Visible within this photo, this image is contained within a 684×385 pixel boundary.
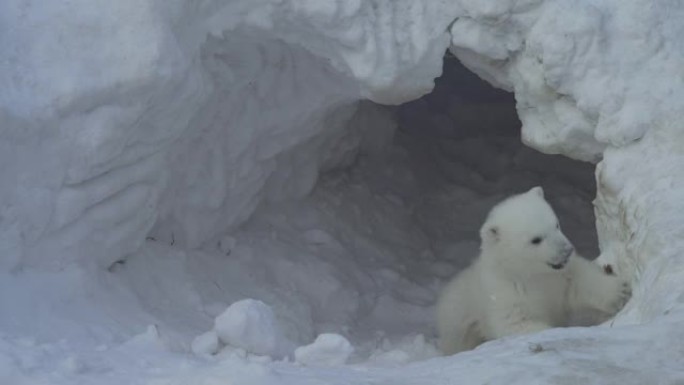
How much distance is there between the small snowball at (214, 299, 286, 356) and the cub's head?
1.35m

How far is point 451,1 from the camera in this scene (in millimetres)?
5527

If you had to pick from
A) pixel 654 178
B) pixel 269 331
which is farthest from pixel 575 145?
pixel 269 331

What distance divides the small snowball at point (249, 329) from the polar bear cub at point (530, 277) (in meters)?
1.29

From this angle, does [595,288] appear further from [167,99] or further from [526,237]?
[167,99]

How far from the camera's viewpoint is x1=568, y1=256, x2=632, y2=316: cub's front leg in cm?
502

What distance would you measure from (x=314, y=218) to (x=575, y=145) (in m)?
2.29

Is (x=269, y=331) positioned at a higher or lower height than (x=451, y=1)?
lower

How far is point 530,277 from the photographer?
209 inches

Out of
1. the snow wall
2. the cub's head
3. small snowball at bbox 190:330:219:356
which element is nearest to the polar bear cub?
the cub's head

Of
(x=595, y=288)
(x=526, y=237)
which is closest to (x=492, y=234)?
(x=526, y=237)

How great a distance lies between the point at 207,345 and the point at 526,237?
168cm

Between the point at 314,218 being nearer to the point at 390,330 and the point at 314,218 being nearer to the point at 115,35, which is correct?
the point at 390,330

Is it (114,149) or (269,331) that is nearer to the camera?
(269,331)

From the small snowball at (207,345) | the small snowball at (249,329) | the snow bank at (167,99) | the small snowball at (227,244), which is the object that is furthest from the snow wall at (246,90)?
the small snowball at (249,329)
